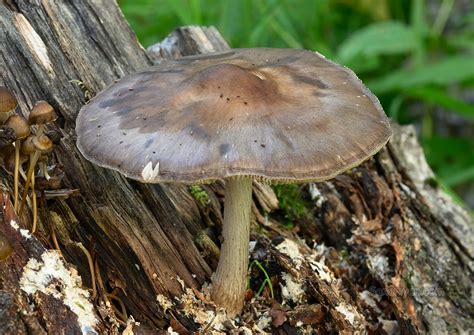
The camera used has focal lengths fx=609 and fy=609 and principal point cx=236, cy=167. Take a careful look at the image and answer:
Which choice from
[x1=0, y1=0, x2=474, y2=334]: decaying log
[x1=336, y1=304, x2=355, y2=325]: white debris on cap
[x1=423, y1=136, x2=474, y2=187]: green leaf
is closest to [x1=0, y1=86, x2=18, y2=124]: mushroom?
[x1=0, y1=0, x2=474, y2=334]: decaying log

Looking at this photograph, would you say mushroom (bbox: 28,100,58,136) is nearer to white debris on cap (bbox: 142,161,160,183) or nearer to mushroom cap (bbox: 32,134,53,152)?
mushroom cap (bbox: 32,134,53,152)

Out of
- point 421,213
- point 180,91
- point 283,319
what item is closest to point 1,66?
point 180,91

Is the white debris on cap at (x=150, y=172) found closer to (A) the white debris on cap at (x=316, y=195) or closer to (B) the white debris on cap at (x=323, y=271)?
(B) the white debris on cap at (x=323, y=271)

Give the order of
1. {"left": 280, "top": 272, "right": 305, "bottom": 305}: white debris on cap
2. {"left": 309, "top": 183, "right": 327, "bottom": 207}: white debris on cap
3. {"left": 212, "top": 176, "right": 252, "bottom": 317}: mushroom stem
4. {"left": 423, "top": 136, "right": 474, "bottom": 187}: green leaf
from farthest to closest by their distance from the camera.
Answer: {"left": 423, "top": 136, "right": 474, "bottom": 187}: green leaf
{"left": 309, "top": 183, "right": 327, "bottom": 207}: white debris on cap
{"left": 280, "top": 272, "right": 305, "bottom": 305}: white debris on cap
{"left": 212, "top": 176, "right": 252, "bottom": 317}: mushroom stem

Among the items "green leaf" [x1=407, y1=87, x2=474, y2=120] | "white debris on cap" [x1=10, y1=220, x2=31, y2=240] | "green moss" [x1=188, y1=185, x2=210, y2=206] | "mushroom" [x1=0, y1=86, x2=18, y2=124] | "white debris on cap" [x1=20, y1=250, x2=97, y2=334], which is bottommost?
"green leaf" [x1=407, y1=87, x2=474, y2=120]

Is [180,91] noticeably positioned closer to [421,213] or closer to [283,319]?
[283,319]

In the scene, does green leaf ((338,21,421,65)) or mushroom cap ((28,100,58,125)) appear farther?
green leaf ((338,21,421,65))

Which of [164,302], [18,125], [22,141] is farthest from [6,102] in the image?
[164,302]

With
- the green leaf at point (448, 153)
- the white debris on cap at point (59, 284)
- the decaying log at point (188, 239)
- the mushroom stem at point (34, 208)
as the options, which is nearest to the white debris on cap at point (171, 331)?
the decaying log at point (188, 239)
